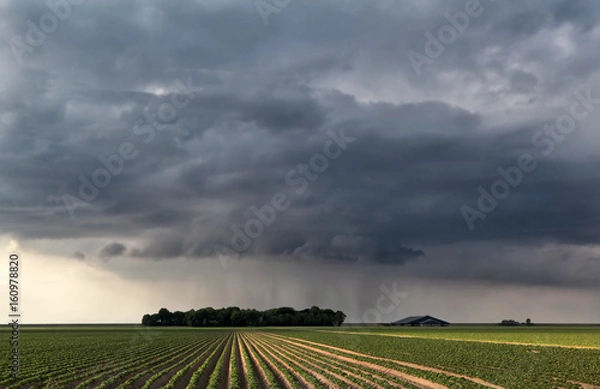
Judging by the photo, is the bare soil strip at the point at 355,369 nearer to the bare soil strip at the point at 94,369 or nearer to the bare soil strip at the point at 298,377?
the bare soil strip at the point at 298,377

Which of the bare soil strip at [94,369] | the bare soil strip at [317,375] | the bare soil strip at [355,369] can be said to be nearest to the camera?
the bare soil strip at [317,375]

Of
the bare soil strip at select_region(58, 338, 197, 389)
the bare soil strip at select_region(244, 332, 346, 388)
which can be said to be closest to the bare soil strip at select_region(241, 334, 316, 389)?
the bare soil strip at select_region(244, 332, 346, 388)

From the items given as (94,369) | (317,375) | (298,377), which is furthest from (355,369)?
(94,369)

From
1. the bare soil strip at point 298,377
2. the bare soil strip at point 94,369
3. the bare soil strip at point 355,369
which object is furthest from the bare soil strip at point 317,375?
the bare soil strip at point 94,369

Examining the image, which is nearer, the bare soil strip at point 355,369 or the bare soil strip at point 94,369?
the bare soil strip at point 355,369

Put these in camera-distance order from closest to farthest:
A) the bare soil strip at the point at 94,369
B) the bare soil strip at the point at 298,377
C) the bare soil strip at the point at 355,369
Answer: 1. the bare soil strip at the point at 298,377
2. the bare soil strip at the point at 355,369
3. the bare soil strip at the point at 94,369

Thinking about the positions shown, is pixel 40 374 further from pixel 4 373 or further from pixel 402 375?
pixel 402 375

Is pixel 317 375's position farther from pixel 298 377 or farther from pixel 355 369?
pixel 355 369

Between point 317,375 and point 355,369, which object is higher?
point 317,375

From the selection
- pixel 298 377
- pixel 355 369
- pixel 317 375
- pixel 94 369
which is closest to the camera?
pixel 298 377

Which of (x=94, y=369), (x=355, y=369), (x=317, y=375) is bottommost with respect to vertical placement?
(x=355, y=369)

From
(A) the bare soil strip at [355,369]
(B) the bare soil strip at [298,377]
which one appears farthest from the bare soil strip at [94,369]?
(A) the bare soil strip at [355,369]

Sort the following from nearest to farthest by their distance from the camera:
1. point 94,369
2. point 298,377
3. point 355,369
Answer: point 298,377, point 355,369, point 94,369

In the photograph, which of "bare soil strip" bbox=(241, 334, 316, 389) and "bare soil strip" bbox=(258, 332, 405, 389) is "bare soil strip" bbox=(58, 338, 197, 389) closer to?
"bare soil strip" bbox=(241, 334, 316, 389)
